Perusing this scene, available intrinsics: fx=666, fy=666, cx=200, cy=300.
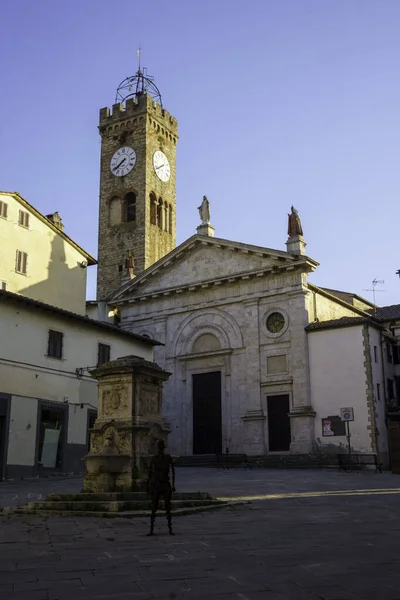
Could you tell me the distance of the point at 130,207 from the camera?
60.0 meters

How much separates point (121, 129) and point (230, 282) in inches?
1075

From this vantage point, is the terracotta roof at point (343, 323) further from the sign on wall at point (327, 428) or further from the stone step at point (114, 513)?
the stone step at point (114, 513)

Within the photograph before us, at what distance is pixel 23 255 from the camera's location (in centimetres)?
3300

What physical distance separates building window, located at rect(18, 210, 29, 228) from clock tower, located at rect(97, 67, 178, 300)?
23.1 m

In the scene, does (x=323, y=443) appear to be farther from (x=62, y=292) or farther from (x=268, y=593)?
(x=268, y=593)

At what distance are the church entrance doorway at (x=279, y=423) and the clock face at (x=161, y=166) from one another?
1185 inches

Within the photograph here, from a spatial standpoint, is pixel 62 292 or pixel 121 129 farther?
pixel 121 129

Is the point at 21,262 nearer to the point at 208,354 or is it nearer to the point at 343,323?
the point at 208,354

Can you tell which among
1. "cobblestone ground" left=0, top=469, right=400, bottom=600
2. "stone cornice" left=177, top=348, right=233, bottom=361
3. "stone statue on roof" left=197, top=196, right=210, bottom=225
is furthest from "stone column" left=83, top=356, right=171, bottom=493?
"stone statue on roof" left=197, top=196, right=210, bottom=225

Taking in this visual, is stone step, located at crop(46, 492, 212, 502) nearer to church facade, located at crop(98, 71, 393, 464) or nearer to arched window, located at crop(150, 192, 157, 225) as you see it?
church facade, located at crop(98, 71, 393, 464)

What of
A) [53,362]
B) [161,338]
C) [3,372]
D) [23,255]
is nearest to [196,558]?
[3,372]

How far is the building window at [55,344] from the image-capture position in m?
28.9

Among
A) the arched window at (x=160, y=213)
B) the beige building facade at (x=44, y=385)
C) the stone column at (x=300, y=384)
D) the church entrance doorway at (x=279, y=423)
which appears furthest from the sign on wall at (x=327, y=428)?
the arched window at (x=160, y=213)

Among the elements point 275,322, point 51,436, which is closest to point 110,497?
point 51,436
